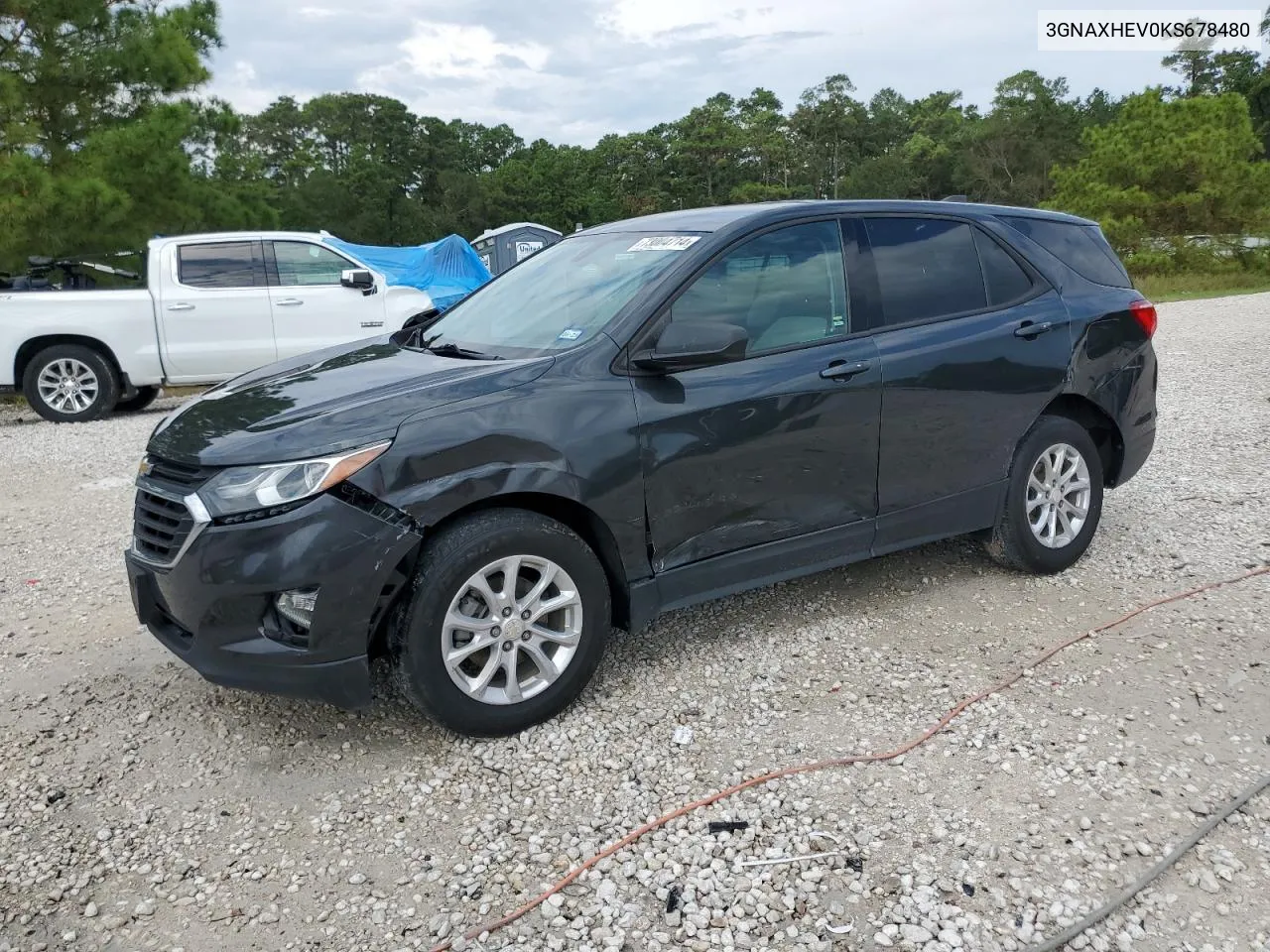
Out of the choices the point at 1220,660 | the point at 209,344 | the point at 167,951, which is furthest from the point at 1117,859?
the point at 209,344

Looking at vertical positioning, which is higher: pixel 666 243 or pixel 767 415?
pixel 666 243

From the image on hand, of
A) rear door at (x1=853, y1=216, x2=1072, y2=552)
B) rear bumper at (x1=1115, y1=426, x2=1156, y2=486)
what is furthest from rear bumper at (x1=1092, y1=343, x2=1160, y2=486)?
rear door at (x1=853, y1=216, x2=1072, y2=552)

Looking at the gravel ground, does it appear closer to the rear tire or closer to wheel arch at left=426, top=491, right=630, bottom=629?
the rear tire

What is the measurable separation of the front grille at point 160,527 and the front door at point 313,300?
6973mm

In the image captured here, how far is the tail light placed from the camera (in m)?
4.66

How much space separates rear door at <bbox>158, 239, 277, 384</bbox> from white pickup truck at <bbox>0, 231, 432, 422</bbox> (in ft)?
0.03

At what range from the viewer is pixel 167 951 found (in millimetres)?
2363

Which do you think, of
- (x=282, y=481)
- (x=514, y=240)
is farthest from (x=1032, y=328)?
(x=514, y=240)

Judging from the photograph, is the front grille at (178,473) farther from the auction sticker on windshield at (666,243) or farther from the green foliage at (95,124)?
the green foliage at (95,124)

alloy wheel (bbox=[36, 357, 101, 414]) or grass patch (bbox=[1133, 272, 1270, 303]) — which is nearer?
alloy wheel (bbox=[36, 357, 101, 414])

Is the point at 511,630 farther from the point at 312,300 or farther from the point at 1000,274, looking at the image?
the point at 312,300

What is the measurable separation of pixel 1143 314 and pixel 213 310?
859cm

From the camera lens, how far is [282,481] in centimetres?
287

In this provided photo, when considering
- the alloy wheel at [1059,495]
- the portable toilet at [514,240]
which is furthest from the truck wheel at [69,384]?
the portable toilet at [514,240]
